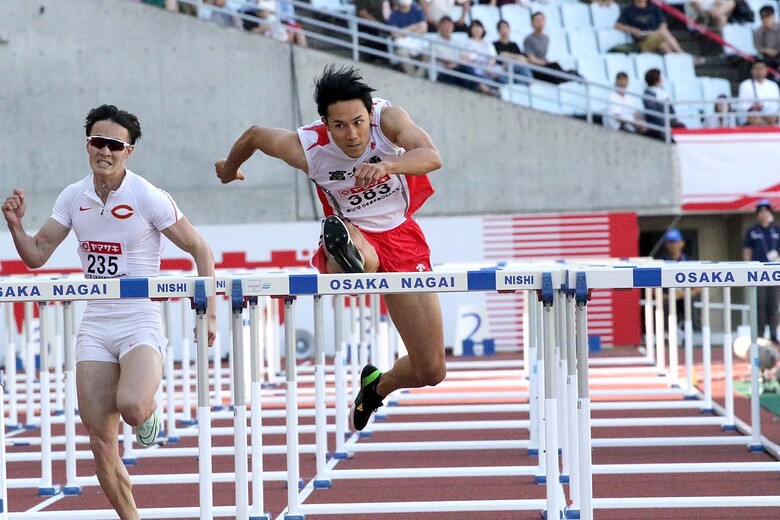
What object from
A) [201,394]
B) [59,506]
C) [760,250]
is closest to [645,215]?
[760,250]

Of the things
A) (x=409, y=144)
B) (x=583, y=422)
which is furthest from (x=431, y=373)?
(x=409, y=144)

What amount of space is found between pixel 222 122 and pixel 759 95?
7089mm

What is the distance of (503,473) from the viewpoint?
6758 mm

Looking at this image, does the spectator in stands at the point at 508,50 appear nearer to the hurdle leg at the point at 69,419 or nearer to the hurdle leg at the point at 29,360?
the hurdle leg at the point at 29,360

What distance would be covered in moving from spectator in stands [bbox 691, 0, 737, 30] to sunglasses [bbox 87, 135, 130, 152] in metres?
14.7

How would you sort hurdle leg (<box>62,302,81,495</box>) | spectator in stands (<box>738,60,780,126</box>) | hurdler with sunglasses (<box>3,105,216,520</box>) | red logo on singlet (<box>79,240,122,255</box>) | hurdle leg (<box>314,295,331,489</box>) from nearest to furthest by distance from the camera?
hurdler with sunglasses (<box>3,105,216,520</box>)
red logo on singlet (<box>79,240,122,255</box>)
hurdle leg (<box>314,295,331,489</box>)
hurdle leg (<box>62,302,81,495</box>)
spectator in stands (<box>738,60,780,126</box>)

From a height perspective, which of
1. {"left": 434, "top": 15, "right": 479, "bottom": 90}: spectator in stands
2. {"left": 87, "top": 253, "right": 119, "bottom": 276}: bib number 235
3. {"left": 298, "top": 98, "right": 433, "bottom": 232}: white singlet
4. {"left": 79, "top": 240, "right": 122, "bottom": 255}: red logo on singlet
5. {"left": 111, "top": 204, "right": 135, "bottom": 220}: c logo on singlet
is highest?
{"left": 434, "top": 15, "right": 479, "bottom": 90}: spectator in stands

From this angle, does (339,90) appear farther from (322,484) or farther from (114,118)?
(322,484)

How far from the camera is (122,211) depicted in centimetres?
509

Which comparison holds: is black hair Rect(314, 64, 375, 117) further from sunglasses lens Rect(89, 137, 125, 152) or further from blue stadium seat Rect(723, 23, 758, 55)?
blue stadium seat Rect(723, 23, 758, 55)

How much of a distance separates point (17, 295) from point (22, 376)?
32.1 ft

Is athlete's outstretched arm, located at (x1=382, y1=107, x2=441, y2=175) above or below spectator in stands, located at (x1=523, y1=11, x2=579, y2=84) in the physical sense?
below

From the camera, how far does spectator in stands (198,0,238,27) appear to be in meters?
16.2

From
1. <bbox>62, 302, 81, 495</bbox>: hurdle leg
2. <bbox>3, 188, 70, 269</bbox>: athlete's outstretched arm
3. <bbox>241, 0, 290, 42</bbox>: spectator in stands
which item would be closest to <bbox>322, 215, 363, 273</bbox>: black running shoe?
<bbox>3, 188, 70, 269</bbox>: athlete's outstretched arm
